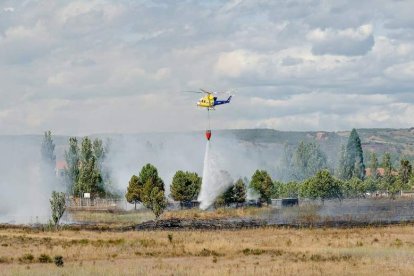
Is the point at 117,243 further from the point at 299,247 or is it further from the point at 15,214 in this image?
the point at 15,214

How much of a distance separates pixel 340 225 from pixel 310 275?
183ft

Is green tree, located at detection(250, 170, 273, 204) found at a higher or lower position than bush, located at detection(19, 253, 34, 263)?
higher

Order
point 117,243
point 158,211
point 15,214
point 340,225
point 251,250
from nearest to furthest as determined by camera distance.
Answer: point 251,250
point 117,243
point 340,225
point 158,211
point 15,214

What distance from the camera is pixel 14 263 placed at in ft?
193

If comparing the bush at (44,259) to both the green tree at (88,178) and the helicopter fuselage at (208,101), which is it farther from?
the green tree at (88,178)

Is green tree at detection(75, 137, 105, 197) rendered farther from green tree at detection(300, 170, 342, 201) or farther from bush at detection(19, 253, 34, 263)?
bush at detection(19, 253, 34, 263)

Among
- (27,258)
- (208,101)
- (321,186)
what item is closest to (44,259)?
(27,258)

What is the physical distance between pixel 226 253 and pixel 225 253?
106 millimetres

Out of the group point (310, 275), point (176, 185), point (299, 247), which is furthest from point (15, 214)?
point (310, 275)

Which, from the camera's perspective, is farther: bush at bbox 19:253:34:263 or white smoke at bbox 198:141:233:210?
white smoke at bbox 198:141:233:210

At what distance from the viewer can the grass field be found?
51812 millimetres

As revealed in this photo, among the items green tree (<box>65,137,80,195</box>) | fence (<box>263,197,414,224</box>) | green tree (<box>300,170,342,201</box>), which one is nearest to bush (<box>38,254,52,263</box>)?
fence (<box>263,197,414,224</box>)

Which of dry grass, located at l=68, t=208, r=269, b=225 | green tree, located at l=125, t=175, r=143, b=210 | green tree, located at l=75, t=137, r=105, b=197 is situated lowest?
dry grass, located at l=68, t=208, r=269, b=225

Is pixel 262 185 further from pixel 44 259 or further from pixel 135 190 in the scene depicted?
pixel 44 259
